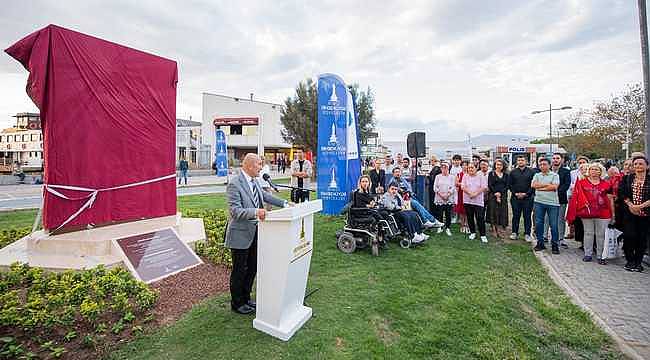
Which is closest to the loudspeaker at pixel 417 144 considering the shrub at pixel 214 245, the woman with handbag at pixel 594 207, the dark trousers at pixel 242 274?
the woman with handbag at pixel 594 207

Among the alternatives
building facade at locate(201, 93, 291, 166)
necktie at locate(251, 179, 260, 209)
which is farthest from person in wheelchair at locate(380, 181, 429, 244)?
building facade at locate(201, 93, 291, 166)

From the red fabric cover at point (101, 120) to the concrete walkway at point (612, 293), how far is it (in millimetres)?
6943

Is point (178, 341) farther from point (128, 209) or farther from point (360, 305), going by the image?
point (128, 209)

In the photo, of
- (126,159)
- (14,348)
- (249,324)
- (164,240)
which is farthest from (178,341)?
(126,159)

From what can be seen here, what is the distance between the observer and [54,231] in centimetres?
525

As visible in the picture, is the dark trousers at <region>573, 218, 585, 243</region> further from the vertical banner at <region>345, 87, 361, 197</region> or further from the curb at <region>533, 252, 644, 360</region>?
the vertical banner at <region>345, 87, 361, 197</region>

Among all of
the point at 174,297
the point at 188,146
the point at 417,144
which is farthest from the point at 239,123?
the point at 174,297

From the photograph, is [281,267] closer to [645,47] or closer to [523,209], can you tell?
[523,209]

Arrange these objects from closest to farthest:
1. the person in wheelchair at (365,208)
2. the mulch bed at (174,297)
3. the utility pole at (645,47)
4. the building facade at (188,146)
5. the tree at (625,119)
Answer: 1. the mulch bed at (174,297)
2. the utility pole at (645,47)
3. the person in wheelchair at (365,208)
4. the tree at (625,119)
5. the building facade at (188,146)

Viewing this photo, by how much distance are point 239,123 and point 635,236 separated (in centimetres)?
4088

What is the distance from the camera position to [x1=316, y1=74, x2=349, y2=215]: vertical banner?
375 inches

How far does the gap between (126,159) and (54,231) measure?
60.0 inches

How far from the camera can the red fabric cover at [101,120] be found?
514 centimetres

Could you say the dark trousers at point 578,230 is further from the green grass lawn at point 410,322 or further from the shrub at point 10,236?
the shrub at point 10,236
